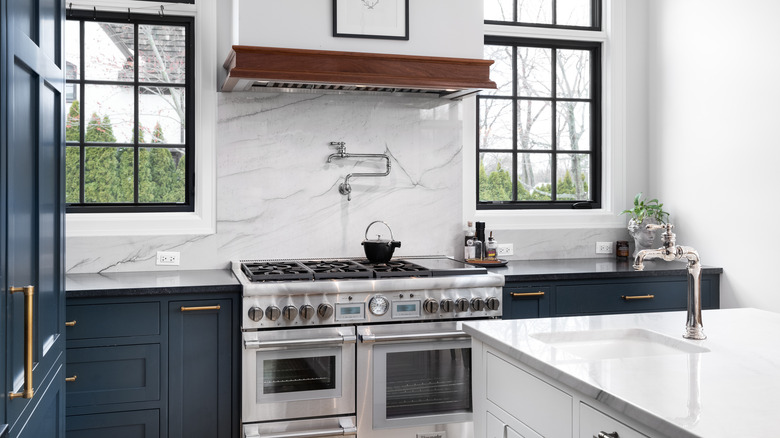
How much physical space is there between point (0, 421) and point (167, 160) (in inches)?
98.2

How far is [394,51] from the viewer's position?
144 inches

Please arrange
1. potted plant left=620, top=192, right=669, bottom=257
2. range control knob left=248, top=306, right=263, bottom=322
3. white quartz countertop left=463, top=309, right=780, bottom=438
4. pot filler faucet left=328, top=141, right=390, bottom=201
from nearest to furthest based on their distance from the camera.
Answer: white quartz countertop left=463, top=309, right=780, bottom=438 < range control knob left=248, top=306, right=263, bottom=322 < pot filler faucet left=328, top=141, right=390, bottom=201 < potted plant left=620, top=192, right=669, bottom=257

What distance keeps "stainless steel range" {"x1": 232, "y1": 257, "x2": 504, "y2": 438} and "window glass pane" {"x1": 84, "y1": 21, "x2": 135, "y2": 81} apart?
1.31m

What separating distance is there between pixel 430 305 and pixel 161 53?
78.6 inches

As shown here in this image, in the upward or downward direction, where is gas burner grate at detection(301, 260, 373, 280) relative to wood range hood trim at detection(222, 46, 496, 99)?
downward

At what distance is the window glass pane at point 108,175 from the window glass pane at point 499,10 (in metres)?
2.31

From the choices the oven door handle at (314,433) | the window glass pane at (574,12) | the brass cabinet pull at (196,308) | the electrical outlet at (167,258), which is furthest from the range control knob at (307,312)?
the window glass pane at (574,12)

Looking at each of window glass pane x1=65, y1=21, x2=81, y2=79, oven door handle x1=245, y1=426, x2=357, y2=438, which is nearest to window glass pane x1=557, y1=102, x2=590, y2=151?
oven door handle x1=245, y1=426, x2=357, y2=438

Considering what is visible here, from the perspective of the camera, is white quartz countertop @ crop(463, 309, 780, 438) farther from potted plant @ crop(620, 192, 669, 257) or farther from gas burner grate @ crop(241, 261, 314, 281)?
potted plant @ crop(620, 192, 669, 257)

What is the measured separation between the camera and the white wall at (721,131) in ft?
12.1

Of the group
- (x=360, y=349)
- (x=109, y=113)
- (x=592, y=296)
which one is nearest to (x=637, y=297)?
(x=592, y=296)

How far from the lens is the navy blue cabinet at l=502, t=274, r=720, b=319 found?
3.65 metres

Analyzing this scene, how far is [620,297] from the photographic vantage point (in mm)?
3779

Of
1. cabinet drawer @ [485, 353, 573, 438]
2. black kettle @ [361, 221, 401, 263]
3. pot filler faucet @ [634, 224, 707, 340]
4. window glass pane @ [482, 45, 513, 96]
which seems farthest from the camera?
window glass pane @ [482, 45, 513, 96]
